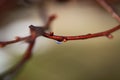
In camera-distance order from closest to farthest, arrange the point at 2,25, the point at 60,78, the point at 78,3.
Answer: the point at 60,78 < the point at 2,25 < the point at 78,3

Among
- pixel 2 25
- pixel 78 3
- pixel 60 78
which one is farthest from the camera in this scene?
pixel 78 3

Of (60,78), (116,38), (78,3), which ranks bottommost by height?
(60,78)

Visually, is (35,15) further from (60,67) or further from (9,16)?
(60,67)

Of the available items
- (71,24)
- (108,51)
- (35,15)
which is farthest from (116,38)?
(35,15)

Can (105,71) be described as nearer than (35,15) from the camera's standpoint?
Yes

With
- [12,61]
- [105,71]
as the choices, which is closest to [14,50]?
[12,61]

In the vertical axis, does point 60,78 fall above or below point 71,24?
below
